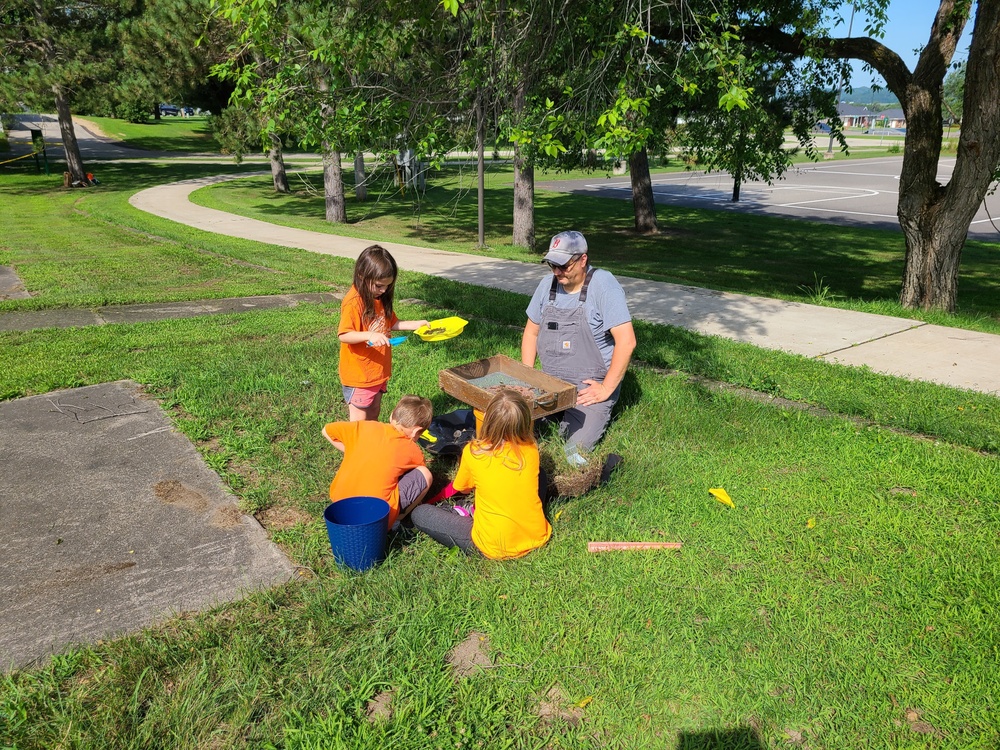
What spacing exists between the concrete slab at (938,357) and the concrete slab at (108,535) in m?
5.21

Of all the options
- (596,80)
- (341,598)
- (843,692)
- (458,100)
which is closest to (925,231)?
(596,80)

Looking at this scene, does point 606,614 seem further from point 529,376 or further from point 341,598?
point 529,376

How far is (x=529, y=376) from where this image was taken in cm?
459

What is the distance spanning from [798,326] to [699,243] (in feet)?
30.5

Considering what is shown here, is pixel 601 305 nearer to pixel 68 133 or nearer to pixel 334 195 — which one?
pixel 334 195

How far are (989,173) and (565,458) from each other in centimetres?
679

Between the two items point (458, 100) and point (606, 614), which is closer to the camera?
point (606, 614)

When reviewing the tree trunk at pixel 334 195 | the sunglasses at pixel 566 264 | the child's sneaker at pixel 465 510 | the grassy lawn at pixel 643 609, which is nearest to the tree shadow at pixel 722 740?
the grassy lawn at pixel 643 609

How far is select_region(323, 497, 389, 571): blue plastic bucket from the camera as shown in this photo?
3.33 meters

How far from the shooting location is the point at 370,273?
4215mm

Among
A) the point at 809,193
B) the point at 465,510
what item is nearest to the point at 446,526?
the point at 465,510

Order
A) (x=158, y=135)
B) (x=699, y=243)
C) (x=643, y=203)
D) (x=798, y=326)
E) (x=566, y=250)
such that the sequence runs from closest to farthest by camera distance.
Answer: (x=566, y=250) < (x=798, y=326) < (x=699, y=243) < (x=643, y=203) < (x=158, y=135)

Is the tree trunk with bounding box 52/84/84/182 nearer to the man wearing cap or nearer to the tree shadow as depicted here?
the man wearing cap

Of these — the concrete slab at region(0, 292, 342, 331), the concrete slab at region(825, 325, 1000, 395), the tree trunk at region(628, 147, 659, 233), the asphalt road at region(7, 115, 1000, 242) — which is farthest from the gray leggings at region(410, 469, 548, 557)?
the asphalt road at region(7, 115, 1000, 242)
